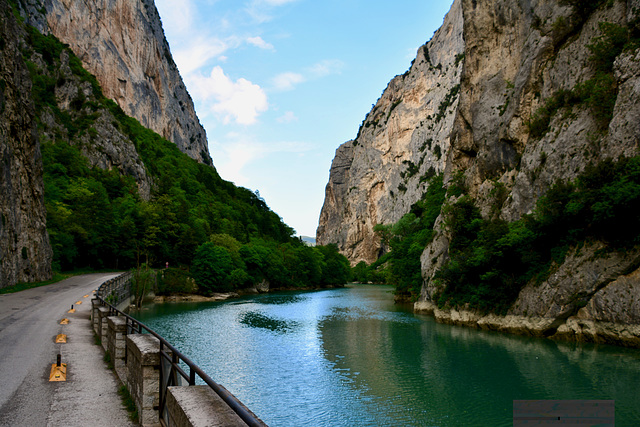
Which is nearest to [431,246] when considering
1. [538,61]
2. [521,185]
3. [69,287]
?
[521,185]

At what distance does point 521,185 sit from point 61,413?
2674cm

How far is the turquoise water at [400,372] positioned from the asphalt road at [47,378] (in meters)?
4.95

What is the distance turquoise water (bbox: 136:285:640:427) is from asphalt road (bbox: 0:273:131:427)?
4955 mm

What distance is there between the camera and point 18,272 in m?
29.2

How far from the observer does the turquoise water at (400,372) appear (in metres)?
12.1

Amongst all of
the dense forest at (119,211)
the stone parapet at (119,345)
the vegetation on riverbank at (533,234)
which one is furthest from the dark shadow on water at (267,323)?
the dense forest at (119,211)

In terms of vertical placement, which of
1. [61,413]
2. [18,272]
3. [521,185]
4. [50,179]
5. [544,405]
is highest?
[50,179]

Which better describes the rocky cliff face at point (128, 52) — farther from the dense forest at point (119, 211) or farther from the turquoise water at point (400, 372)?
the turquoise water at point (400, 372)

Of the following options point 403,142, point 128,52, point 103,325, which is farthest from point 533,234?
point 128,52

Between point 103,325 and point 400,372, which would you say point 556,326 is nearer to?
point 400,372

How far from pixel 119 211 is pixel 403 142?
80.1 m

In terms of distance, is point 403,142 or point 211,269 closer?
point 211,269

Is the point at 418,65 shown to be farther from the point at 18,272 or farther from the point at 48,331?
the point at 48,331

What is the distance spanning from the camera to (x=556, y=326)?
69.5 ft
